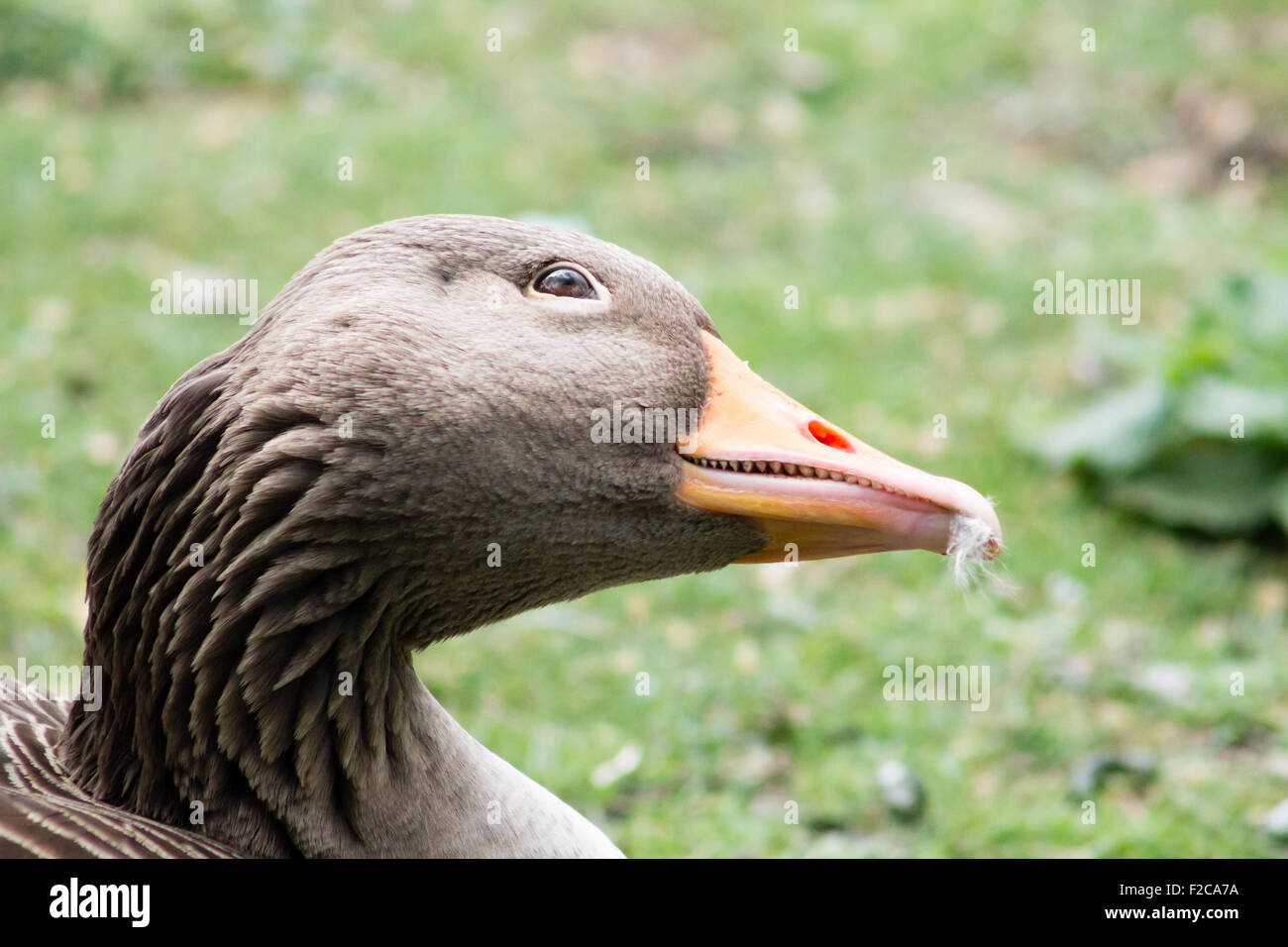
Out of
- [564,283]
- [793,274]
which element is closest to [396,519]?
[564,283]

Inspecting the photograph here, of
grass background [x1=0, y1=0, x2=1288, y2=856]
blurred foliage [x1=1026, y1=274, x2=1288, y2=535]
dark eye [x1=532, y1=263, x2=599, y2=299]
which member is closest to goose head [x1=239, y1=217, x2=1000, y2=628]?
dark eye [x1=532, y1=263, x2=599, y2=299]

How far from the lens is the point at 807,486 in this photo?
2.77 meters

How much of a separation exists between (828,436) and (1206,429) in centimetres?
454

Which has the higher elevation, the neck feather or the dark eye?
the dark eye

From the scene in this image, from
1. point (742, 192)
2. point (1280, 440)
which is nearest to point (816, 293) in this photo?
point (742, 192)

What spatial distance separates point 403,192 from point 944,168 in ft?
13.9

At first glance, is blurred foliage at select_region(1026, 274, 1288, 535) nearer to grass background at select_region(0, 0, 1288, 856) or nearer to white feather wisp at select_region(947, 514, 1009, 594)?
grass background at select_region(0, 0, 1288, 856)

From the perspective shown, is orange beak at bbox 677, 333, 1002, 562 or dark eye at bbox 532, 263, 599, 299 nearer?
orange beak at bbox 677, 333, 1002, 562

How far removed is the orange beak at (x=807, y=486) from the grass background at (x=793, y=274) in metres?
0.54

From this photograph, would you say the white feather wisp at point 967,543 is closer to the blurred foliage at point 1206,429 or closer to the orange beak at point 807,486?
the orange beak at point 807,486

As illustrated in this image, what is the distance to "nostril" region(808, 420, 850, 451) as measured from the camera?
9.40ft

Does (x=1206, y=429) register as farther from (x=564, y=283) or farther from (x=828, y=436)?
(x=564, y=283)

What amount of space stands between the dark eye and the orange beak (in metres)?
0.33
